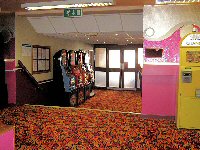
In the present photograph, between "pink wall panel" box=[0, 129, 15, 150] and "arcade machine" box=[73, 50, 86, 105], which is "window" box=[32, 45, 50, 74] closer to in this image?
"arcade machine" box=[73, 50, 86, 105]

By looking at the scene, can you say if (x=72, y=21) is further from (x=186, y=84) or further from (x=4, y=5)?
(x=186, y=84)

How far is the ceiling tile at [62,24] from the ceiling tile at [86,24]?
7.1 inches

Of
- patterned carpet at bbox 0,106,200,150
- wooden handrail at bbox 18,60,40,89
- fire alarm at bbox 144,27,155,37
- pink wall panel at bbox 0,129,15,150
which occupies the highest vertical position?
fire alarm at bbox 144,27,155,37

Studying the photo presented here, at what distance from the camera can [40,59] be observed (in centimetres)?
914

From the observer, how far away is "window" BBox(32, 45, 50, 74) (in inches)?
348

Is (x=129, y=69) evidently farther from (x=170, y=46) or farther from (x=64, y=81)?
(x=170, y=46)

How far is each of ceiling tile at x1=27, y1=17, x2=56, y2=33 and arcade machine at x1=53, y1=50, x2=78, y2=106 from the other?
88 centimetres

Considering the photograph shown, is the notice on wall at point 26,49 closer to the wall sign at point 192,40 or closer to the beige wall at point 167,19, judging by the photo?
the beige wall at point 167,19

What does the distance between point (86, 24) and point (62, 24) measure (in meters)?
0.82

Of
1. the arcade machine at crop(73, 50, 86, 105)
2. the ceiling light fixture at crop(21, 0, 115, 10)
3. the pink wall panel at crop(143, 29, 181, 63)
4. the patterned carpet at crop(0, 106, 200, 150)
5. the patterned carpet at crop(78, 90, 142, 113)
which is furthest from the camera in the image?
the arcade machine at crop(73, 50, 86, 105)

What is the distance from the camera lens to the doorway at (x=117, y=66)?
13.8 m


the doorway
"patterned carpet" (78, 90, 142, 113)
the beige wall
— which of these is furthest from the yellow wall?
the doorway

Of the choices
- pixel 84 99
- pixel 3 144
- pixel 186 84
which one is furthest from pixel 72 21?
Answer: pixel 3 144

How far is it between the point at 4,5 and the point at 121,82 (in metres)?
8.30
